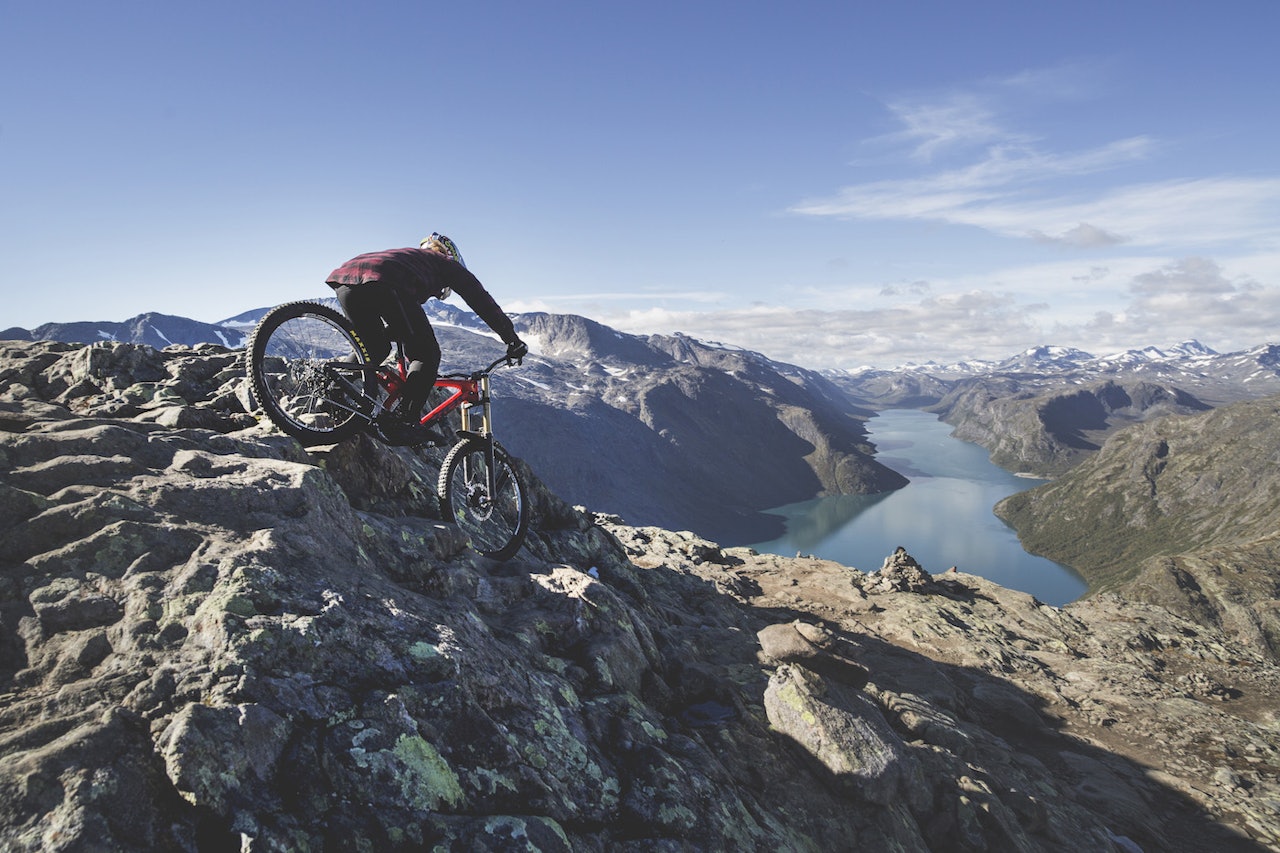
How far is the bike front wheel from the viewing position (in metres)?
11.6

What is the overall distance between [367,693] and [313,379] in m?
5.91

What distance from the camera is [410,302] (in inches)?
384

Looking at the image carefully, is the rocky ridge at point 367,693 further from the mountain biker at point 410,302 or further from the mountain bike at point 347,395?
the mountain biker at point 410,302

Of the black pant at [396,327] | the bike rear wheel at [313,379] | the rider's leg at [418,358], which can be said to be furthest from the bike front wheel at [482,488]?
the bike rear wheel at [313,379]

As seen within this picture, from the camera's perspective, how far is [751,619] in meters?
28.2

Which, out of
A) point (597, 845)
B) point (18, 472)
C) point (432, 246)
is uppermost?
point (432, 246)

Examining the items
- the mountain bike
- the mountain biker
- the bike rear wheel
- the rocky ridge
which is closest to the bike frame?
the mountain bike

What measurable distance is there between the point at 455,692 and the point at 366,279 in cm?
622

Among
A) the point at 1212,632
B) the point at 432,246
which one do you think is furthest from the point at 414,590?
the point at 1212,632

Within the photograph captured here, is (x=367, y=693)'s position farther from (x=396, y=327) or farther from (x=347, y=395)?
(x=396, y=327)

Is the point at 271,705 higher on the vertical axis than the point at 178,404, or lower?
lower

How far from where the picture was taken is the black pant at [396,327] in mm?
9539

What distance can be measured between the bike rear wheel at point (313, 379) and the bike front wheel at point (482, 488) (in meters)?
1.92

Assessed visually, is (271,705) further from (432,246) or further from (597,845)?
(432,246)
